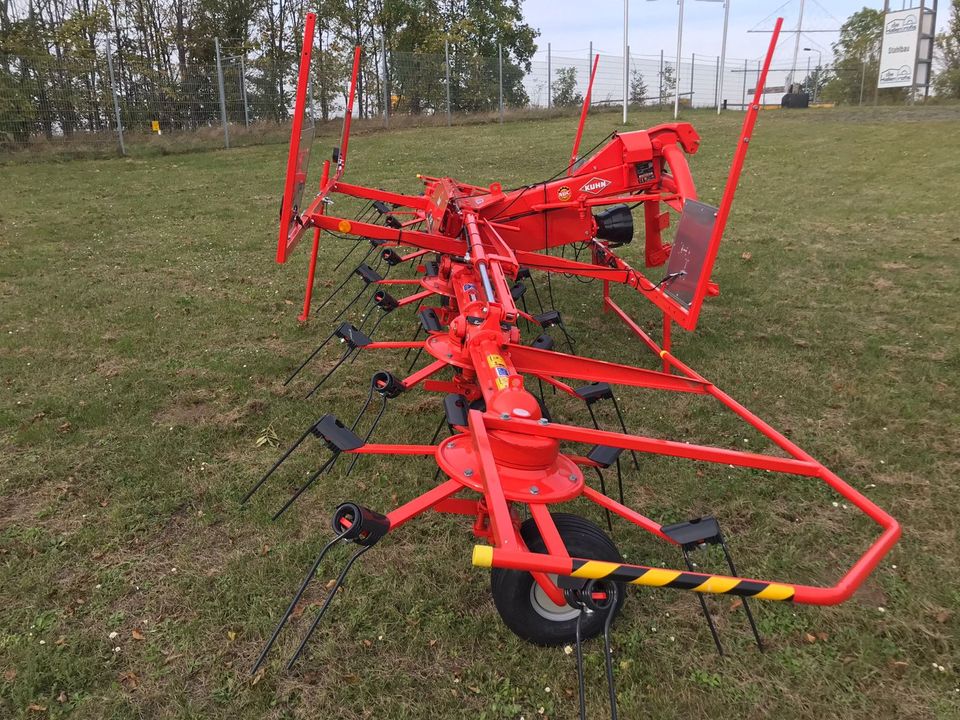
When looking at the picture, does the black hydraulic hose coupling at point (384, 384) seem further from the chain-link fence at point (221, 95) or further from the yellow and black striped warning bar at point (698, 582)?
the chain-link fence at point (221, 95)

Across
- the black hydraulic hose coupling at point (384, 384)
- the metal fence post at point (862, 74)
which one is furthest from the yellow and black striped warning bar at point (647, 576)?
the metal fence post at point (862, 74)

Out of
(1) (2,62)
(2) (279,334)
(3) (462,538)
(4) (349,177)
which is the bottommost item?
(3) (462,538)

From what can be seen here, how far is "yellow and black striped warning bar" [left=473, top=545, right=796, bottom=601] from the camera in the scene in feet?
6.03

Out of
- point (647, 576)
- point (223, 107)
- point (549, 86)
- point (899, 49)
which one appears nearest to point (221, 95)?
point (223, 107)

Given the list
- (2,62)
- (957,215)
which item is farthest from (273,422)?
(2,62)

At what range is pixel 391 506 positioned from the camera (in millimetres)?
3887

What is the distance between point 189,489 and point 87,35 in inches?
919

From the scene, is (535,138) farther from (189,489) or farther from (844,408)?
(189,489)

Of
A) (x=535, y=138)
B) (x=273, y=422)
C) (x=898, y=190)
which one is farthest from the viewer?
(x=535, y=138)

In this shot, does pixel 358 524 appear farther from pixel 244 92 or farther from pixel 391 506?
pixel 244 92

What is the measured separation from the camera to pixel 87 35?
2122 centimetres

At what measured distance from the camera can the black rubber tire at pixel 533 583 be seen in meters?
2.66

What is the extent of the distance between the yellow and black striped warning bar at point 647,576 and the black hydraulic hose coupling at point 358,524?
2.21 ft

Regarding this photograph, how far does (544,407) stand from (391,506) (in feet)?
3.56
